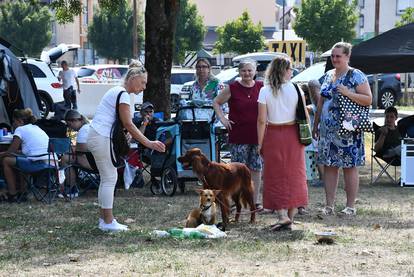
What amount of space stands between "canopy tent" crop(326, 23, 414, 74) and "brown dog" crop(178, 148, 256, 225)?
410cm

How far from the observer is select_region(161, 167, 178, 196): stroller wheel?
437 inches

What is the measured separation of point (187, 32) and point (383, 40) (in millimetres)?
46199

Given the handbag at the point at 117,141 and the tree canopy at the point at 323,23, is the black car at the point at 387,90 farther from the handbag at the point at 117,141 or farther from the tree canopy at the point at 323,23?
the handbag at the point at 117,141

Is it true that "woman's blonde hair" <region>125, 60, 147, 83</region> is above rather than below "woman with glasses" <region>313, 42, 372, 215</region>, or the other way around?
above

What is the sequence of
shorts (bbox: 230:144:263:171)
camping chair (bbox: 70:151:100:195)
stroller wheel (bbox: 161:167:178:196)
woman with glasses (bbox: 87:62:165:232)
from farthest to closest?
1. stroller wheel (bbox: 161:167:178:196)
2. camping chair (bbox: 70:151:100:195)
3. shorts (bbox: 230:144:263:171)
4. woman with glasses (bbox: 87:62:165:232)

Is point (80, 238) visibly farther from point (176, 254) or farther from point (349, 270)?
point (349, 270)

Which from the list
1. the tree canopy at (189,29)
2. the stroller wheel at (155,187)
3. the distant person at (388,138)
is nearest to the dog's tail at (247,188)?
the stroller wheel at (155,187)

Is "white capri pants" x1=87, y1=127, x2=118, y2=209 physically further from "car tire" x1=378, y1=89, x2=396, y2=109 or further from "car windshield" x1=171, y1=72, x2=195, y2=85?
"car tire" x1=378, y1=89, x2=396, y2=109

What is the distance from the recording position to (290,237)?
798 cm

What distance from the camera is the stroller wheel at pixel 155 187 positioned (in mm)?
11414

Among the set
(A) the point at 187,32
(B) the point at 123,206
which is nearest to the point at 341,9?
(A) the point at 187,32

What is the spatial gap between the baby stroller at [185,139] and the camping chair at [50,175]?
1.36 meters

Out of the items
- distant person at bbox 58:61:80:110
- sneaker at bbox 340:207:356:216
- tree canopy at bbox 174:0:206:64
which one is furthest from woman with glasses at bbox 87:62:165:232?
tree canopy at bbox 174:0:206:64

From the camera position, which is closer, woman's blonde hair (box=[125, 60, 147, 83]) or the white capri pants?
the white capri pants
